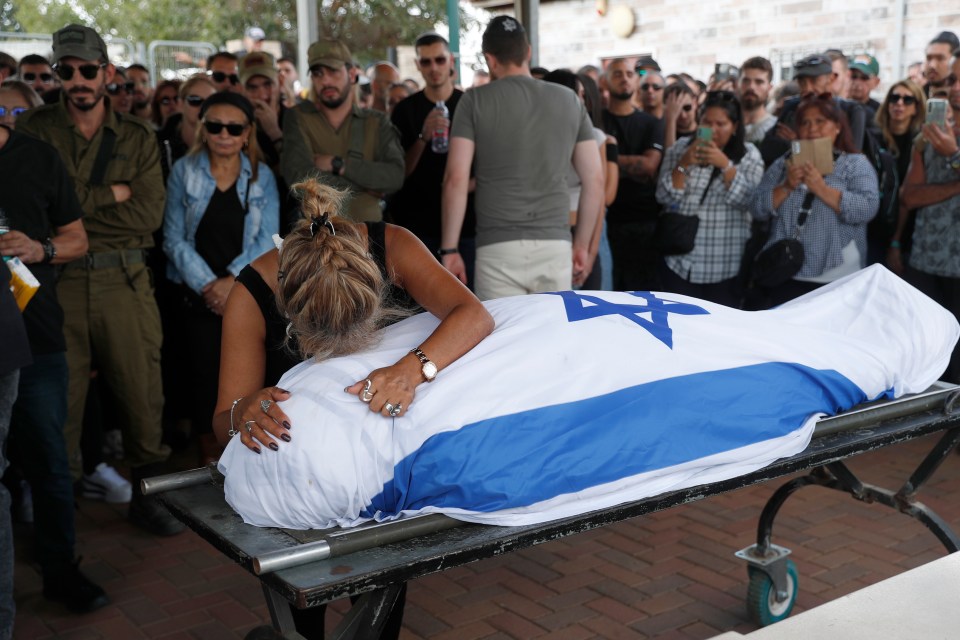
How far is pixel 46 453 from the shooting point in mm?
3551

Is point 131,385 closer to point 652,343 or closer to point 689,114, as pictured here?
point 652,343

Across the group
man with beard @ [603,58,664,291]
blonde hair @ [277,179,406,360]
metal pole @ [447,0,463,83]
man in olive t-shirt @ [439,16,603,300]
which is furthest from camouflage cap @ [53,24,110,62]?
metal pole @ [447,0,463,83]

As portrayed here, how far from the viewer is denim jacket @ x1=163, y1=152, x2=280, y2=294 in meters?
4.55

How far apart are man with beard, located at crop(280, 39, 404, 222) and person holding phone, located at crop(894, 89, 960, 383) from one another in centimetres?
274

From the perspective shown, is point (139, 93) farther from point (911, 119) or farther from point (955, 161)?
point (955, 161)

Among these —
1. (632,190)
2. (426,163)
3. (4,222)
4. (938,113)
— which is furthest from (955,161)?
(4,222)

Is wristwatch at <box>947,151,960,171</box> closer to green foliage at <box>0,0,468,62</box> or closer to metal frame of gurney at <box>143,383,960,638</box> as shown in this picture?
metal frame of gurney at <box>143,383,960,638</box>

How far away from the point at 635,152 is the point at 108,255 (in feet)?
11.4

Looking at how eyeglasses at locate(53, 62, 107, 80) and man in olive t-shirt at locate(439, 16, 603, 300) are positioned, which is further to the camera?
man in olive t-shirt at locate(439, 16, 603, 300)

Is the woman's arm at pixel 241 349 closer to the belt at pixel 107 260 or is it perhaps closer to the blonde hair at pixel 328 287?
the blonde hair at pixel 328 287

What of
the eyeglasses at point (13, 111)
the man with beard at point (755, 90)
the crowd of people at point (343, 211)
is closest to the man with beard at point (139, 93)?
the crowd of people at point (343, 211)

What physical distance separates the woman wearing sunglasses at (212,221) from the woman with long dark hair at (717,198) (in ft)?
7.30

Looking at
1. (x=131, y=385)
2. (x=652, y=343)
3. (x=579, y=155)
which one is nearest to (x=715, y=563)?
(x=652, y=343)

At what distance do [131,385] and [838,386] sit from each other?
291 cm
